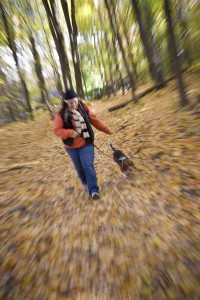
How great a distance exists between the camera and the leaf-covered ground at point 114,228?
8.29ft

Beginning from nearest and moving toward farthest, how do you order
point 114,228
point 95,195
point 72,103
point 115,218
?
1. point 114,228
2. point 115,218
3. point 72,103
4. point 95,195

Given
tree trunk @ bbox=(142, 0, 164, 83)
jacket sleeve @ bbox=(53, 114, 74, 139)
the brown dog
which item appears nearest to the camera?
jacket sleeve @ bbox=(53, 114, 74, 139)

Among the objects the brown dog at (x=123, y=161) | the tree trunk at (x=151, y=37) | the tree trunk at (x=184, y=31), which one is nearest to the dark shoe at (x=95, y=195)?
the brown dog at (x=123, y=161)

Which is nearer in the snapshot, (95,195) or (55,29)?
(95,195)

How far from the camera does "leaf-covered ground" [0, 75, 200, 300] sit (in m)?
2.53

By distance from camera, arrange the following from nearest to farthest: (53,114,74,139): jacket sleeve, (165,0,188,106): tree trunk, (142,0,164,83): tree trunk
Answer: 1. (53,114,74,139): jacket sleeve
2. (165,0,188,106): tree trunk
3. (142,0,164,83): tree trunk

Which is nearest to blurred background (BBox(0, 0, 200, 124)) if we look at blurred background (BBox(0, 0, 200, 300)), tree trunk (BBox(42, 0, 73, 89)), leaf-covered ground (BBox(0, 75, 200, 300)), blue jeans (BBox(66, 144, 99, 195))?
tree trunk (BBox(42, 0, 73, 89))

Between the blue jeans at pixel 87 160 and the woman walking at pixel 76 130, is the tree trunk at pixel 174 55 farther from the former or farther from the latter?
the blue jeans at pixel 87 160

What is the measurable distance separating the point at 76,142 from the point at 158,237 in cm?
216

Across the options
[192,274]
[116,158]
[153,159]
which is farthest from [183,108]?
[192,274]

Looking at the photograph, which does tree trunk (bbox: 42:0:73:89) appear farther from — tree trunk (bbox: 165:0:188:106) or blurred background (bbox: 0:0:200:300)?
tree trunk (bbox: 165:0:188:106)

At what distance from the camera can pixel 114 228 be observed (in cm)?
347

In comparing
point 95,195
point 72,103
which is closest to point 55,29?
point 72,103

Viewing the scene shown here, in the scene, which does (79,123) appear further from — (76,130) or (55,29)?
(55,29)
